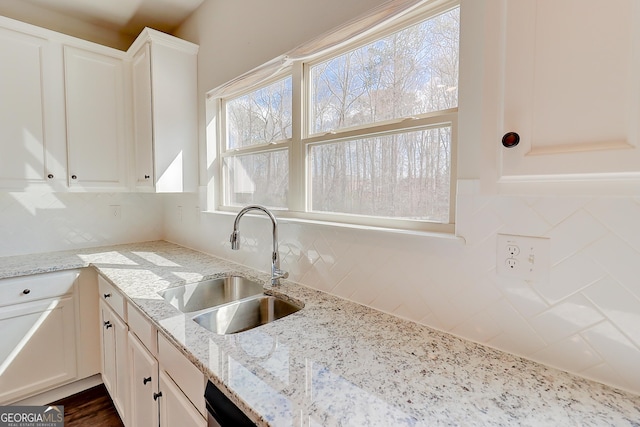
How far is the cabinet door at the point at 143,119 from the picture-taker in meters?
2.08

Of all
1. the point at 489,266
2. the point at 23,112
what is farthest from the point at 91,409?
the point at 489,266

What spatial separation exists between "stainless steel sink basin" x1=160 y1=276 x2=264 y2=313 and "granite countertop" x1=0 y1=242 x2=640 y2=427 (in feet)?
0.99

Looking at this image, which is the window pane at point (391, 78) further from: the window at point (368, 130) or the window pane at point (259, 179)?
the window pane at point (259, 179)

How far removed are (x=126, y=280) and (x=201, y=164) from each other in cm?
98

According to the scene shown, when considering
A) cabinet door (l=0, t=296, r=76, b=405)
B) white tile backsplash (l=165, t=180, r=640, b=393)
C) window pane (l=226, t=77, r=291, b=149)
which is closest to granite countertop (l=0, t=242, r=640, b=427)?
white tile backsplash (l=165, t=180, r=640, b=393)

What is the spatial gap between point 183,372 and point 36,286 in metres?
1.51

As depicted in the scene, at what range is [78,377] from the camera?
2027 mm

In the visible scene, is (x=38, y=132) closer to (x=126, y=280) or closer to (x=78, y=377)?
(x=126, y=280)

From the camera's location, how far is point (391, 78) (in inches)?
49.0

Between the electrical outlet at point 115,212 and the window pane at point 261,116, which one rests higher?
the window pane at point 261,116

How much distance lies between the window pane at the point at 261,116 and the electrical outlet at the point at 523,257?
1.21m

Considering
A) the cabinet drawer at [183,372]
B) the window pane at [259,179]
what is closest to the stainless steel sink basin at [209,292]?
the cabinet drawer at [183,372]

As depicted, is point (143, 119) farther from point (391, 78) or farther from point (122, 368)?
point (391, 78)

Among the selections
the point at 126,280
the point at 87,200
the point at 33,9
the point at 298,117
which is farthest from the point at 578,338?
the point at 33,9
